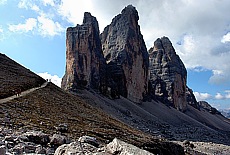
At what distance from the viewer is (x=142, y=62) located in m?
132

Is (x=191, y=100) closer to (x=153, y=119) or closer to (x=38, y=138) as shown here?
(x=153, y=119)

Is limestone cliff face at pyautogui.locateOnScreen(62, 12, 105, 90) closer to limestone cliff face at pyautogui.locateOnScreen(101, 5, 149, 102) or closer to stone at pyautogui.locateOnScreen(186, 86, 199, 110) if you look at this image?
limestone cliff face at pyautogui.locateOnScreen(101, 5, 149, 102)

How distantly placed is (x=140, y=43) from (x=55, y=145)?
123 m

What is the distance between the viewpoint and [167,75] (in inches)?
6220

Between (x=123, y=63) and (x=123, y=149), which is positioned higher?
(x=123, y=63)

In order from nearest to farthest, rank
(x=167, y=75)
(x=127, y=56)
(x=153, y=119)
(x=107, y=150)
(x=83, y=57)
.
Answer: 1. (x=107, y=150)
2. (x=153, y=119)
3. (x=83, y=57)
4. (x=127, y=56)
5. (x=167, y=75)

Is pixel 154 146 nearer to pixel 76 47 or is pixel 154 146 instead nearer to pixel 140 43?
pixel 76 47

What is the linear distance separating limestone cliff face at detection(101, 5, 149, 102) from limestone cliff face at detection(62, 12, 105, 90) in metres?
10.6

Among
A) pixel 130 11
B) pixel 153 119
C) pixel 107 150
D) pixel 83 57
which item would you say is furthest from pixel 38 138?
pixel 130 11

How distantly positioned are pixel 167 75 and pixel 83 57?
232 ft

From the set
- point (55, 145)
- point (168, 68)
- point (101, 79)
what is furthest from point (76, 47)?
point (55, 145)

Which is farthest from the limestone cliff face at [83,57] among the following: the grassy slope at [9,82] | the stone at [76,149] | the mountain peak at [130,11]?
the stone at [76,149]

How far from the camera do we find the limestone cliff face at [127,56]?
390 ft

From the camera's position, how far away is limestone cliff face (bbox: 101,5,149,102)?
118938mm
